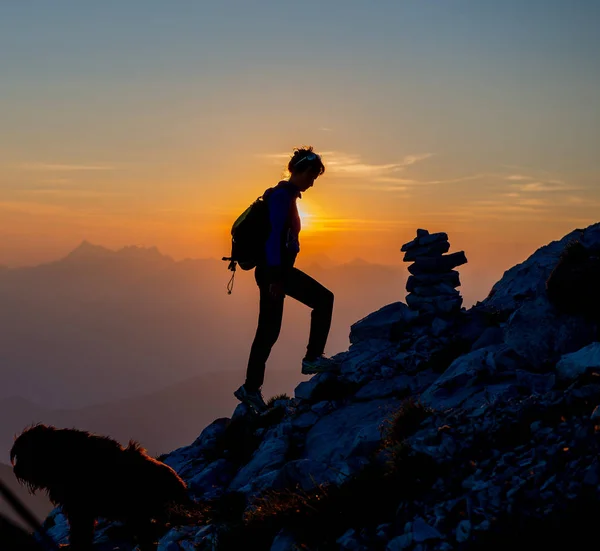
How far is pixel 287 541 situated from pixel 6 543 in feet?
17.7

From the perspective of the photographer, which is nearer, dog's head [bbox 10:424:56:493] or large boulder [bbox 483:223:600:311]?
dog's head [bbox 10:424:56:493]

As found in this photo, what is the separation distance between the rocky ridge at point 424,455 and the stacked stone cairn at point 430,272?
1.17m

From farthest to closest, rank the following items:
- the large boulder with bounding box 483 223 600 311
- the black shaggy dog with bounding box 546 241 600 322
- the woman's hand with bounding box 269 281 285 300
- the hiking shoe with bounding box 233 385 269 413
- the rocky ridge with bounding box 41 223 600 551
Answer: the large boulder with bounding box 483 223 600 311 < the hiking shoe with bounding box 233 385 269 413 < the woman's hand with bounding box 269 281 285 300 < the black shaggy dog with bounding box 546 241 600 322 < the rocky ridge with bounding box 41 223 600 551

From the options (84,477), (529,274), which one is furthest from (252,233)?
(529,274)

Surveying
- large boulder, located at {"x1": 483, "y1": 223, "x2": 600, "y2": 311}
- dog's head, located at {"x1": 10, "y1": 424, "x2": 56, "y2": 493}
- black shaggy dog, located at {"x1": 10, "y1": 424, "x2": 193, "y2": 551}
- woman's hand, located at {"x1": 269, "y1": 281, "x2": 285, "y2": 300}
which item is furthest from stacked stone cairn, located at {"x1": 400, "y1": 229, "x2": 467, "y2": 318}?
dog's head, located at {"x1": 10, "y1": 424, "x2": 56, "y2": 493}

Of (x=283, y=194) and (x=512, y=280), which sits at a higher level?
(x=283, y=194)

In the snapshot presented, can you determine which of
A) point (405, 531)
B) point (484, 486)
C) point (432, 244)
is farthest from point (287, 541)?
point (432, 244)

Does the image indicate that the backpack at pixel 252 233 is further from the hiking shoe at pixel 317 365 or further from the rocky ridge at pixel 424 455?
the rocky ridge at pixel 424 455

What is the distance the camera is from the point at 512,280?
1909cm

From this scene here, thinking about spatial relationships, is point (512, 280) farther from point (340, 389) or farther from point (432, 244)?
point (340, 389)

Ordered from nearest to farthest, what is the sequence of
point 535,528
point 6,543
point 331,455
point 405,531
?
point 6,543 → point 535,528 → point 405,531 → point 331,455

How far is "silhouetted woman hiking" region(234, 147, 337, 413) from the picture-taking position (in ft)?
41.3

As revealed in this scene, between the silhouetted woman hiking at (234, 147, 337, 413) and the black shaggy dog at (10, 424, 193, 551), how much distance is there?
428 cm

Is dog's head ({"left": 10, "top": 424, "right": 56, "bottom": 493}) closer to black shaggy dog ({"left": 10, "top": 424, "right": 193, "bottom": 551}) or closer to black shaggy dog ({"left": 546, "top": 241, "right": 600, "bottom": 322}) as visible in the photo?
black shaggy dog ({"left": 10, "top": 424, "right": 193, "bottom": 551})
